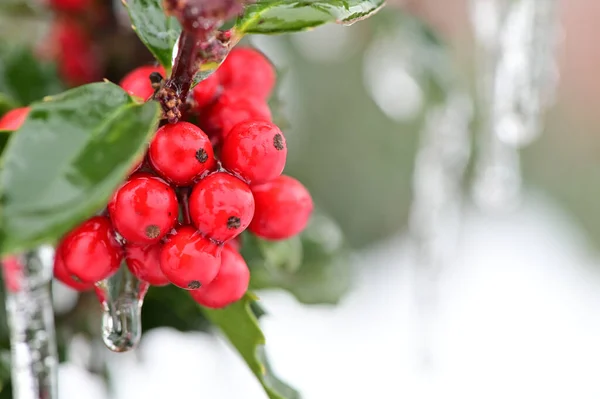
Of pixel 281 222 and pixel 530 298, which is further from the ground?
pixel 281 222

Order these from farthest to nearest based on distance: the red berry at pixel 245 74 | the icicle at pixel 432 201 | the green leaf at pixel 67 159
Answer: the icicle at pixel 432 201 < the red berry at pixel 245 74 < the green leaf at pixel 67 159

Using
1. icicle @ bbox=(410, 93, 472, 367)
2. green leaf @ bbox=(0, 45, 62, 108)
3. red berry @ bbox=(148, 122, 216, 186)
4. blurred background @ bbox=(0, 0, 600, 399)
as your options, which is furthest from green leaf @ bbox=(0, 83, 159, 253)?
icicle @ bbox=(410, 93, 472, 367)

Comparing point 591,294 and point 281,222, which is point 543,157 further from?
point 281,222

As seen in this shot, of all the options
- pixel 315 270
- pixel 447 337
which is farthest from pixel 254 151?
pixel 447 337

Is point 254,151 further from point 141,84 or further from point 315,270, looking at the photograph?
point 315,270

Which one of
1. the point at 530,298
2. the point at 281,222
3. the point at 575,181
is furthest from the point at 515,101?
the point at 575,181

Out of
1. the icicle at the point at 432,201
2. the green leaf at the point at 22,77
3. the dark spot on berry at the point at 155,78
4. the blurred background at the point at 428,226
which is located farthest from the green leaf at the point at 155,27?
the icicle at the point at 432,201

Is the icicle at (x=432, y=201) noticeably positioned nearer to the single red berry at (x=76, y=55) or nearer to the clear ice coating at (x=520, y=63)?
the clear ice coating at (x=520, y=63)
